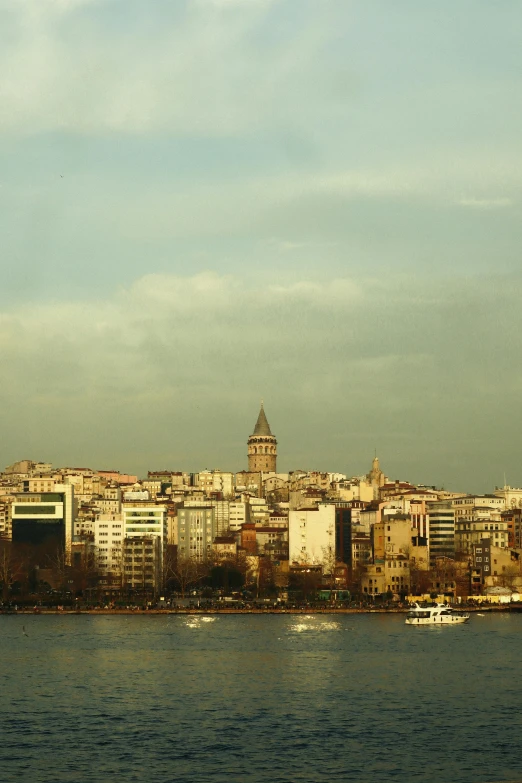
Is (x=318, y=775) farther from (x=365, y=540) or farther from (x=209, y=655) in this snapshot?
(x=365, y=540)

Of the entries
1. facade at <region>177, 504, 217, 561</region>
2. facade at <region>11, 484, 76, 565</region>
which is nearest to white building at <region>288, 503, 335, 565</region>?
facade at <region>177, 504, 217, 561</region>

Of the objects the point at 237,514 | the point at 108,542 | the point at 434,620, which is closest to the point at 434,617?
the point at 434,620

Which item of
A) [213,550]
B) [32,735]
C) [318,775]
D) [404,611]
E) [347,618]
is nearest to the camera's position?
[318,775]

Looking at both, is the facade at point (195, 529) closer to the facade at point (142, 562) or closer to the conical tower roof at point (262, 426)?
the facade at point (142, 562)

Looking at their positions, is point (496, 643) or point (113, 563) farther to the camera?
point (113, 563)

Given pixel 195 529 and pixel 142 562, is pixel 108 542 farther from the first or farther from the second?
pixel 195 529

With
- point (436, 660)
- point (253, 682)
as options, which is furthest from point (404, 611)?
point (253, 682)

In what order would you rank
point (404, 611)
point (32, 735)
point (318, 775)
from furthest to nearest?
1. point (404, 611)
2. point (32, 735)
3. point (318, 775)
